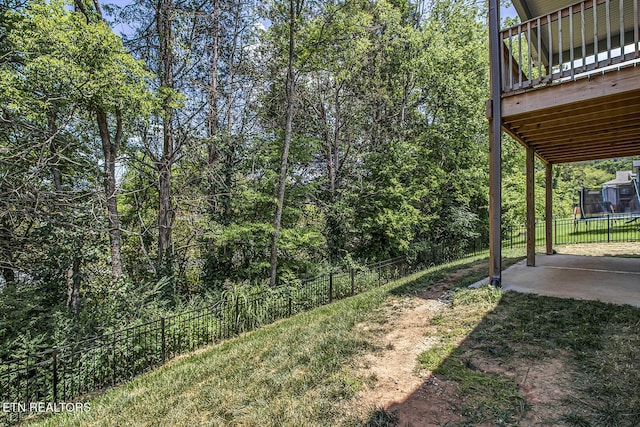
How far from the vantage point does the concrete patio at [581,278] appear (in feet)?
14.0

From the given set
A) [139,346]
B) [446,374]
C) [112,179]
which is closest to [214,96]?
[112,179]

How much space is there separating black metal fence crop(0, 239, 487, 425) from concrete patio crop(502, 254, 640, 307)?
3.64m

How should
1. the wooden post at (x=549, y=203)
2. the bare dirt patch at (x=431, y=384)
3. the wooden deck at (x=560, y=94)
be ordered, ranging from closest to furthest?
1. the bare dirt patch at (x=431, y=384)
2. the wooden deck at (x=560, y=94)
3. the wooden post at (x=549, y=203)

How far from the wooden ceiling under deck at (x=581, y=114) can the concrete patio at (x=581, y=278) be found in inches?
93.9

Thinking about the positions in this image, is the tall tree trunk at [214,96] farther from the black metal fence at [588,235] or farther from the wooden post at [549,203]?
the black metal fence at [588,235]

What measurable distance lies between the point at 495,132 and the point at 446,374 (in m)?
3.50

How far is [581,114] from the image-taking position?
14.5 feet

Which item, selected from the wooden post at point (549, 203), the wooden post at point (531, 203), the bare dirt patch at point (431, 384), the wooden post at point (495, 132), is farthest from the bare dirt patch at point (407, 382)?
the wooden post at point (549, 203)

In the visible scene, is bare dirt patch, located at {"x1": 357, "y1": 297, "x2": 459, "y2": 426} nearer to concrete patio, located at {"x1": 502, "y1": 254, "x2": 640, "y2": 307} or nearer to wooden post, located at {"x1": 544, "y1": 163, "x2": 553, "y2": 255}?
concrete patio, located at {"x1": 502, "y1": 254, "x2": 640, "y2": 307}

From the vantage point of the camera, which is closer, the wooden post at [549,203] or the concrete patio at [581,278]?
the concrete patio at [581,278]

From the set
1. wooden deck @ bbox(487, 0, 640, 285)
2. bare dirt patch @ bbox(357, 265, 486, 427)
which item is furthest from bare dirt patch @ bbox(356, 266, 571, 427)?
wooden deck @ bbox(487, 0, 640, 285)

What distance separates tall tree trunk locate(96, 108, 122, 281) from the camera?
671cm

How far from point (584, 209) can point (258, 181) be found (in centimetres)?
1526

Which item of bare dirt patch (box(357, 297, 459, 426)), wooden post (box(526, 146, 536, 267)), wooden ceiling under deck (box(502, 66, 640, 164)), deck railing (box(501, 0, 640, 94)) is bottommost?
bare dirt patch (box(357, 297, 459, 426))
